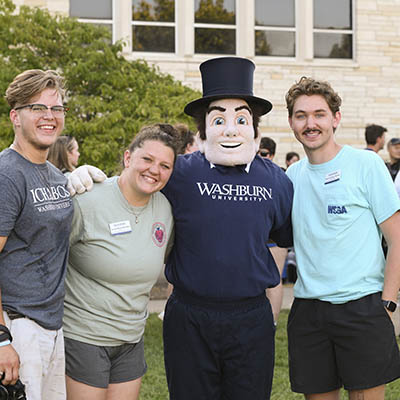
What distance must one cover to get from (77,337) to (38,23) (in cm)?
637

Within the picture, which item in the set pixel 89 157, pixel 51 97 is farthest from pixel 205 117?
pixel 89 157

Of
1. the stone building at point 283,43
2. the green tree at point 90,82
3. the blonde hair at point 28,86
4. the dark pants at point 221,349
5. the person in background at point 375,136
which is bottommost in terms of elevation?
the dark pants at point 221,349

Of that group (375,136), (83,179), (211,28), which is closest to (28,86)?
(83,179)

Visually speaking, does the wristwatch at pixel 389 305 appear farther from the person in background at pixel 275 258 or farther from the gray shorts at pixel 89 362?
the gray shorts at pixel 89 362

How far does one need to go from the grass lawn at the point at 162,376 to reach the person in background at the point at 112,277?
1.89 m

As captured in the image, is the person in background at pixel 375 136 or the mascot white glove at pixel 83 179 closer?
the mascot white glove at pixel 83 179

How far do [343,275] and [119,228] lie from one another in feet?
3.95

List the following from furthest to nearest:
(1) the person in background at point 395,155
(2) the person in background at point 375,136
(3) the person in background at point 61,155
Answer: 1. (2) the person in background at point 375,136
2. (1) the person in background at point 395,155
3. (3) the person in background at point 61,155

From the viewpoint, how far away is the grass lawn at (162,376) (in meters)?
4.91

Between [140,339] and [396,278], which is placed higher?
[396,278]

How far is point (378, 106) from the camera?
1340 cm

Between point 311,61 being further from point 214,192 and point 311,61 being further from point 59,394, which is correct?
point 59,394

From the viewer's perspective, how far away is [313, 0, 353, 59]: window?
1365 cm

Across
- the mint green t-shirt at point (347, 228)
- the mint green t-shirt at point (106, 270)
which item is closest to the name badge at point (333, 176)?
Answer: the mint green t-shirt at point (347, 228)
